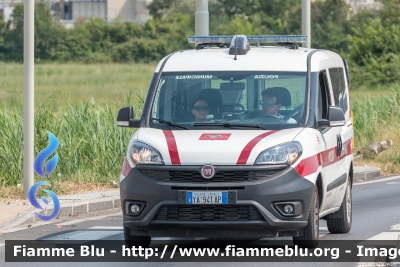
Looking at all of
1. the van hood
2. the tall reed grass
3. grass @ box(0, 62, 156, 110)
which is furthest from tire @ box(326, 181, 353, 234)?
grass @ box(0, 62, 156, 110)

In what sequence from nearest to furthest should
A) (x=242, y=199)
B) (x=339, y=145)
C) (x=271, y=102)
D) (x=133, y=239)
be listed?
(x=242, y=199) → (x=133, y=239) → (x=271, y=102) → (x=339, y=145)

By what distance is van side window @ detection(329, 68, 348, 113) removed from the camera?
11.4 meters

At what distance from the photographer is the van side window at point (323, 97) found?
10.6 m

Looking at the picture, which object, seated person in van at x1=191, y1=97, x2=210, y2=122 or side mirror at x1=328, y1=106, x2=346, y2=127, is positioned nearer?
side mirror at x1=328, y1=106, x2=346, y2=127

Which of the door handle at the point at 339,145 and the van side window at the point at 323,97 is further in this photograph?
the door handle at the point at 339,145

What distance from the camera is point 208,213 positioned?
936 centimetres

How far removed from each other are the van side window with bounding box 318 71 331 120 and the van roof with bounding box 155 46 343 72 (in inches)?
4.5

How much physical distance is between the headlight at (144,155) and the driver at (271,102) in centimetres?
140

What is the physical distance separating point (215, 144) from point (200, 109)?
102 cm

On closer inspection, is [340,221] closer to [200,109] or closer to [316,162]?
[316,162]

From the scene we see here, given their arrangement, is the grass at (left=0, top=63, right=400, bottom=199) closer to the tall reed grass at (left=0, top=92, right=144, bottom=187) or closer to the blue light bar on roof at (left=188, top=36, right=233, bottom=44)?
the tall reed grass at (left=0, top=92, right=144, bottom=187)

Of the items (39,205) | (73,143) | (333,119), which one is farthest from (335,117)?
(73,143)

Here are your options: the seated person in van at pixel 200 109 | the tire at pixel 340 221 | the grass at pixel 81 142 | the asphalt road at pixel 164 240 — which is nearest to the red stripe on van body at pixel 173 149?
the seated person in van at pixel 200 109

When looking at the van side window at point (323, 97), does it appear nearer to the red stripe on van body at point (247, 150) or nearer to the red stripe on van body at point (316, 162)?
the red stripe on van body at point (316, 162)
